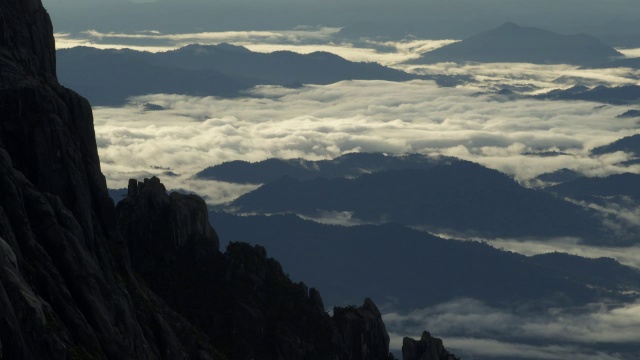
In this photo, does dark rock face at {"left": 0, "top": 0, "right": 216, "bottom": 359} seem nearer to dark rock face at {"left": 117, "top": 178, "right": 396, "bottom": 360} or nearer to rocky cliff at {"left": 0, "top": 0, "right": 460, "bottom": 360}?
rocky cliff at {"left": 0, "top": 0, "right": 460, "bottom": 360}

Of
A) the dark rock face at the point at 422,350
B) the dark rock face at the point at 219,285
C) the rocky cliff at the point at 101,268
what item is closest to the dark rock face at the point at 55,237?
the rocky cliff at the point at 101,268

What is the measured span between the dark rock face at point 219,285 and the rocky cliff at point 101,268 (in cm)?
11

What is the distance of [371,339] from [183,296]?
2381cm

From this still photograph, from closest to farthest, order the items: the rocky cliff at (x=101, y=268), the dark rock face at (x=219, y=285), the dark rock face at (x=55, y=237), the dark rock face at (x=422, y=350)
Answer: the dark rock face at (x=55, y=237) → the rocky cliff at (x=101, y=268) → the dark rock face at (x=219, y=285) → the dark rock face at (x=422, y=350)

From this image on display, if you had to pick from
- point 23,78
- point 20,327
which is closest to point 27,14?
point 23,78

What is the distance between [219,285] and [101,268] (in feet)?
144

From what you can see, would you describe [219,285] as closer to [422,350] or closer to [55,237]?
[422,350]

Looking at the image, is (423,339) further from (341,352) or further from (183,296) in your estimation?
(183,296)

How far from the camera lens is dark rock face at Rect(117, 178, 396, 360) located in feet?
465

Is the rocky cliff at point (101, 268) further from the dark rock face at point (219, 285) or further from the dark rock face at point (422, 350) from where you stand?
the dark rock face at point (422, 350)

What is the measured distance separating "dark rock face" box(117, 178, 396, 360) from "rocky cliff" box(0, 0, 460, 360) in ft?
0.36

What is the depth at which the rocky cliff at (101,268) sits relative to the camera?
92375mm

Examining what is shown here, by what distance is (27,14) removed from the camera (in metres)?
117

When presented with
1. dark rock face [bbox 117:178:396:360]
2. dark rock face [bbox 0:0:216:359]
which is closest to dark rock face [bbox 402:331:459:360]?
dark rock face [bbox 117:178:396:360]
